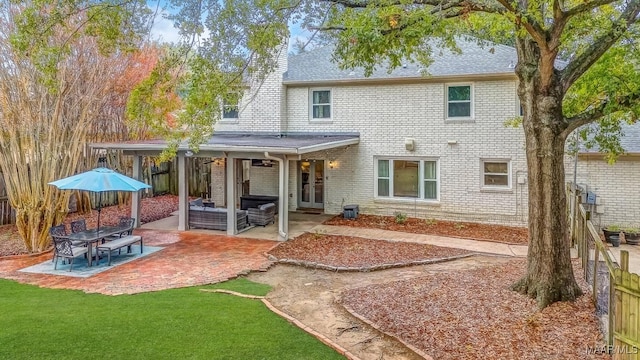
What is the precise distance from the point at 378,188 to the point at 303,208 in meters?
3.55

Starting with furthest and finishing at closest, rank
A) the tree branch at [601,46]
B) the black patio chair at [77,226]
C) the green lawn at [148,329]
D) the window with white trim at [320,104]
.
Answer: the window with white trim at [320,104] < the black patio chair at [77,226] < the tree branch at [601,46] < the green lawn at [148,329]

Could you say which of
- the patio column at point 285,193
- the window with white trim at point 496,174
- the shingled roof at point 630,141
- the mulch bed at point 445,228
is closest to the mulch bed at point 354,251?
the patio column at point 285,193

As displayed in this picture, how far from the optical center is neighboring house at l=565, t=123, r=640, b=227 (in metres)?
13.4

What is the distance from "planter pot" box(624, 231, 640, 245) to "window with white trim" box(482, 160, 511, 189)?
3602 mm

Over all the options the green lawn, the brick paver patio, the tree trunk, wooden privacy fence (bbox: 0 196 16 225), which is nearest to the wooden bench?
the brick paver patio

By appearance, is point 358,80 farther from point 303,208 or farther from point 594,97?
point 594,97

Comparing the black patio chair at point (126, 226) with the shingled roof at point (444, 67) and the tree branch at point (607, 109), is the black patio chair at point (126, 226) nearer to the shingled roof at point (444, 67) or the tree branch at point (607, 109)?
the shingled roof at point (444, 67)

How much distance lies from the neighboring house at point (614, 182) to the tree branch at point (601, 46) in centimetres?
773

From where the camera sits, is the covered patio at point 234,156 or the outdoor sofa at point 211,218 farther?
the outdoor sofa at point 211,218

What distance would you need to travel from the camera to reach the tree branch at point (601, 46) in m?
6.53

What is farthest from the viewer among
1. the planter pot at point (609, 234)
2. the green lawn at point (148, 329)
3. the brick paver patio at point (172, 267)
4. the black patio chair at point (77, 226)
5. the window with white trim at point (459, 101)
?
the window with white trim at point (459, 101)

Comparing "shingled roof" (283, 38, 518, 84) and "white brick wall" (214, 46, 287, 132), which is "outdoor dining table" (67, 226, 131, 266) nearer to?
"white brick wall" (214, 46, 287, 132)

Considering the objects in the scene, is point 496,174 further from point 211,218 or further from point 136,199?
point 136,199

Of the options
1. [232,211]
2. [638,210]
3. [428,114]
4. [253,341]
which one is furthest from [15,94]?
[638,210]
